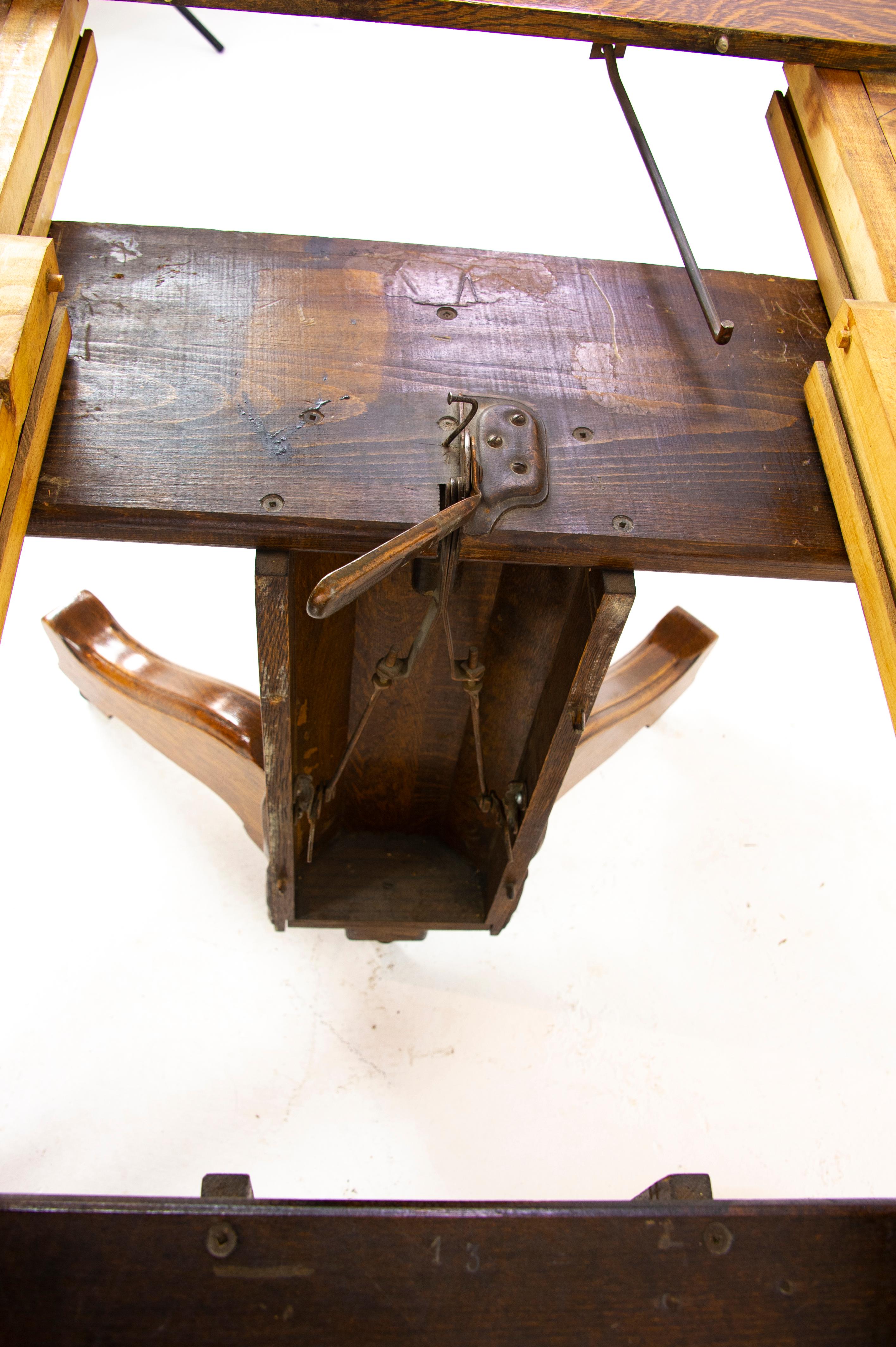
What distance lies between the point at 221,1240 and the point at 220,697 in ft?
3.35

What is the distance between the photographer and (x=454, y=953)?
1.89m

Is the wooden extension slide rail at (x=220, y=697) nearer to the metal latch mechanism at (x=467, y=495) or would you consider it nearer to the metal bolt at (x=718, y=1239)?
the metal latch mechanism at (x=467, y=495)

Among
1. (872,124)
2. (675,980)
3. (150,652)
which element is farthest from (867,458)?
(150,652)

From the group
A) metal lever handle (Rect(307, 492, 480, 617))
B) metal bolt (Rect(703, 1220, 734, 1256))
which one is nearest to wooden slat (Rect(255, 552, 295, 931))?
metal lever handle (Rect(307, 492, 480, 617))

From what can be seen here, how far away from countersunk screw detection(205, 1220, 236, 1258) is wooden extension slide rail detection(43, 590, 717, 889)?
0.76m

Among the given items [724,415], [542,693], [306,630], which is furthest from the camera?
[542,693]

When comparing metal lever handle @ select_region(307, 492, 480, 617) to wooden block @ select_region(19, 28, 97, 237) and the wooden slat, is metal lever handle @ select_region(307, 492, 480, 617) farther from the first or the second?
wooden block @ select_region(19, 28, 97, 237)

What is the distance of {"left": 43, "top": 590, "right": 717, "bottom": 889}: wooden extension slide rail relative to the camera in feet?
5.40

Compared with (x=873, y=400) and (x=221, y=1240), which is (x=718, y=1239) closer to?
(x=221, y=1240)

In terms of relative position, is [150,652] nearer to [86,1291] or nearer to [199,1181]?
[199,1181]

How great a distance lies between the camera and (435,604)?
1.13 m

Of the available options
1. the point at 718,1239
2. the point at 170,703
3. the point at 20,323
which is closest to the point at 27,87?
the point at 20,323

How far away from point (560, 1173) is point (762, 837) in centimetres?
80

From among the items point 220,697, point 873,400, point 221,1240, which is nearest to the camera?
point 221,1240
